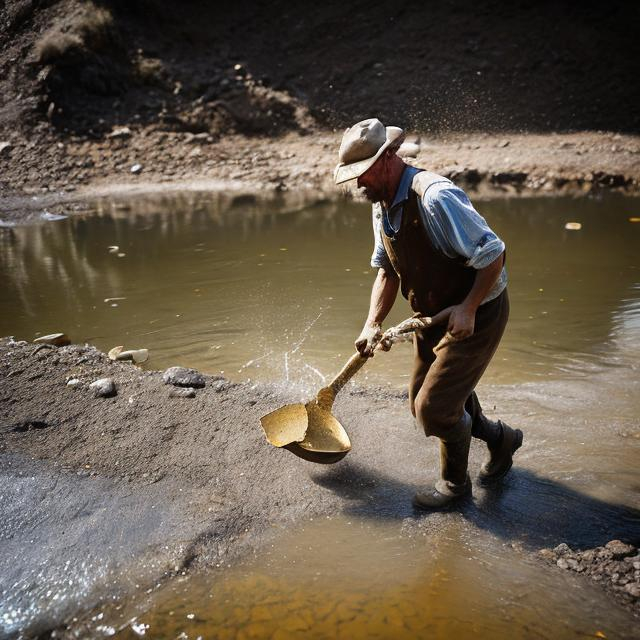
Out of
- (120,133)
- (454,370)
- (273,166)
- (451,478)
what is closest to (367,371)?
(451,478)

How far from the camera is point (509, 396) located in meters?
3.90

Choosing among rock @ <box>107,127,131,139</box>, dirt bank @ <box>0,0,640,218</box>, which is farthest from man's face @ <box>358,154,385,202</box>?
rock @ <box>107,127,131,139</box>

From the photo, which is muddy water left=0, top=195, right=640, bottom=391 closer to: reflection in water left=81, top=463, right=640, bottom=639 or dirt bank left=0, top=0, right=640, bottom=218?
reflection in water left=81, top=463, right=640, bottom=639

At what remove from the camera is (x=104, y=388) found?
145 inches

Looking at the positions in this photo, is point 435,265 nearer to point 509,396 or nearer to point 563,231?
point 509,396

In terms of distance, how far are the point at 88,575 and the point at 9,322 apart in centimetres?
378

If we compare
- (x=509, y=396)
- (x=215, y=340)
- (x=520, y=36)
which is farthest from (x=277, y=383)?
(x=520, y=36)

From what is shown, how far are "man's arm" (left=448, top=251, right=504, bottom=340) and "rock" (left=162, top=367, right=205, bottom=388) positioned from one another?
1939 millimetres

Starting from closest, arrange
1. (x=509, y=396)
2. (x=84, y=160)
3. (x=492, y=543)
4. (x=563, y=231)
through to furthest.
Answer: (x=492, y=543)
(x=509, y=396)
(x=563, y=231)
(x=84, y=160)

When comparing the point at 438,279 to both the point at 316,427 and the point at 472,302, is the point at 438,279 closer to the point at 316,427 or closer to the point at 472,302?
the point at 472,302

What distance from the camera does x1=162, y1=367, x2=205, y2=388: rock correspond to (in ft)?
12.4

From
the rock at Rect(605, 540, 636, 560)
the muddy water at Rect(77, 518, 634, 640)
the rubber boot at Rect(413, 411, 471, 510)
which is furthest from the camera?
the rubber boot at Rect(413, 411, 471, 510)

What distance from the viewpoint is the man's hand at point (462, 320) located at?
236 centimetres

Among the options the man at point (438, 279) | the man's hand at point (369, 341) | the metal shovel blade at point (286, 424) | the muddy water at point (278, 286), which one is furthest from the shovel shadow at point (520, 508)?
the muddy water at point (278, 286)
